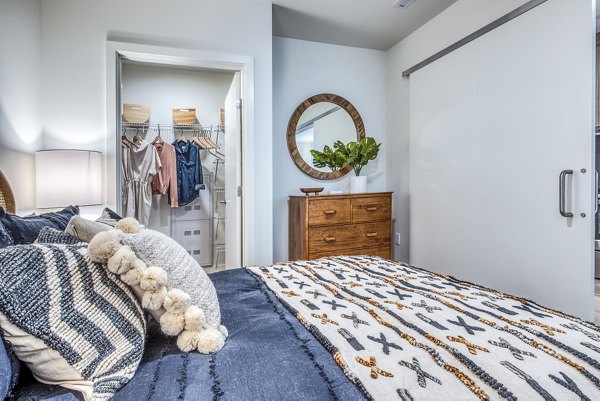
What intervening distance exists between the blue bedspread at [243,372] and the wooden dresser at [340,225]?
1987mm

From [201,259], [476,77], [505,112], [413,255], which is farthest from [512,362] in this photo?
[201,259]

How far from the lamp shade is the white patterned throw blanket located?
140 centimetres

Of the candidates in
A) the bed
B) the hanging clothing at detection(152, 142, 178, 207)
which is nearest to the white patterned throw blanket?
the bed

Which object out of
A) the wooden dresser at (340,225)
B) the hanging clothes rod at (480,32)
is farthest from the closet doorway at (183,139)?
the hanging clothes rod at (480,32)

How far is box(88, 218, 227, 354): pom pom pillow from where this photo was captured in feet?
2.45

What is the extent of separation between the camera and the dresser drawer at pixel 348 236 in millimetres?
2980

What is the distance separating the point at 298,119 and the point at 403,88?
1198 mm

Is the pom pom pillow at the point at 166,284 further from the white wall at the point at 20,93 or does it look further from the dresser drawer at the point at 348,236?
the dresser drawer at the point at 348,236

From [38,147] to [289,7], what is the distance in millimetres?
2240

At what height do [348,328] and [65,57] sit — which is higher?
[65,57]

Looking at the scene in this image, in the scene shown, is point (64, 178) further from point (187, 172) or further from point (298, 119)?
point (298, 119)

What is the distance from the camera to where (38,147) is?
221cm

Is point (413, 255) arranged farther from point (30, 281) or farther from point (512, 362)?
point (30, 281)

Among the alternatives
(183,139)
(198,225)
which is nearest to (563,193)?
(198,225)
